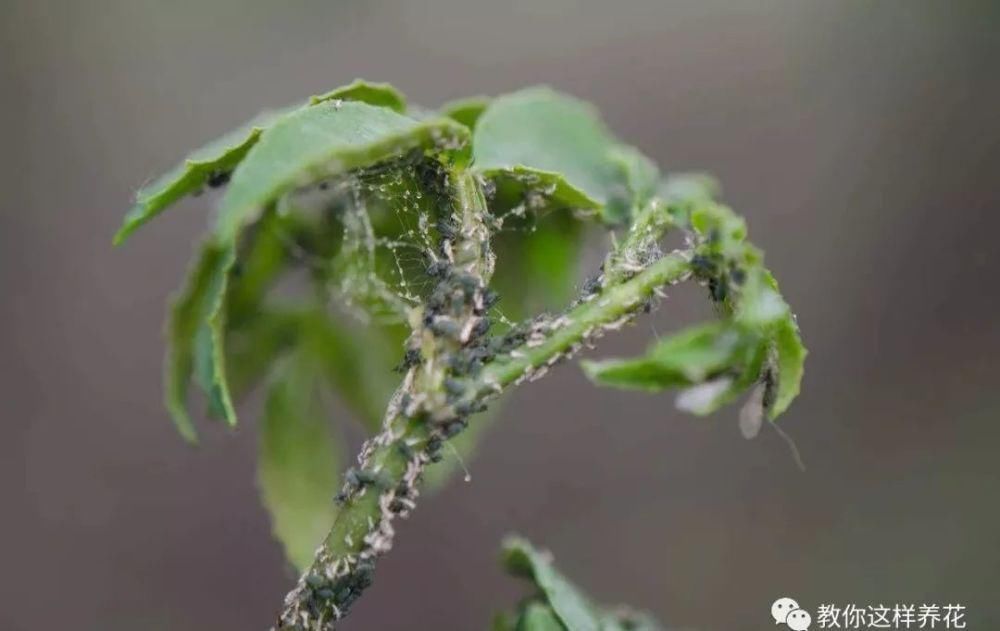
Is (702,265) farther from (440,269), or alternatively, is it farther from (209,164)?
(209,164)

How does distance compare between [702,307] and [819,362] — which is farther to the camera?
[819,362]

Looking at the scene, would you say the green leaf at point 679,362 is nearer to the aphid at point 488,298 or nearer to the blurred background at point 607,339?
the aphid at point 488,298

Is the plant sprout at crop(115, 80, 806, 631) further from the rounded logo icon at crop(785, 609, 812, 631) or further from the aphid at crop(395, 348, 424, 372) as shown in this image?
the rounded logo icon at crop(785, 609, 812, 631)

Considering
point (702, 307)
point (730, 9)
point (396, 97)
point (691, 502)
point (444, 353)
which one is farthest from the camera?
point (730, 9)

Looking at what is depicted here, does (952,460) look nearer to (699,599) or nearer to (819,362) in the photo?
(819,362)

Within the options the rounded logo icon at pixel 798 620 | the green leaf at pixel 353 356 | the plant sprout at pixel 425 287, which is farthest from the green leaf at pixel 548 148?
the rounded logo icon at pixel 798 620

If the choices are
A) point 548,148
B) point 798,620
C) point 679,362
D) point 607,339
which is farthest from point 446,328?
point 607,339

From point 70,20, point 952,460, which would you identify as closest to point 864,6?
point 952,460
